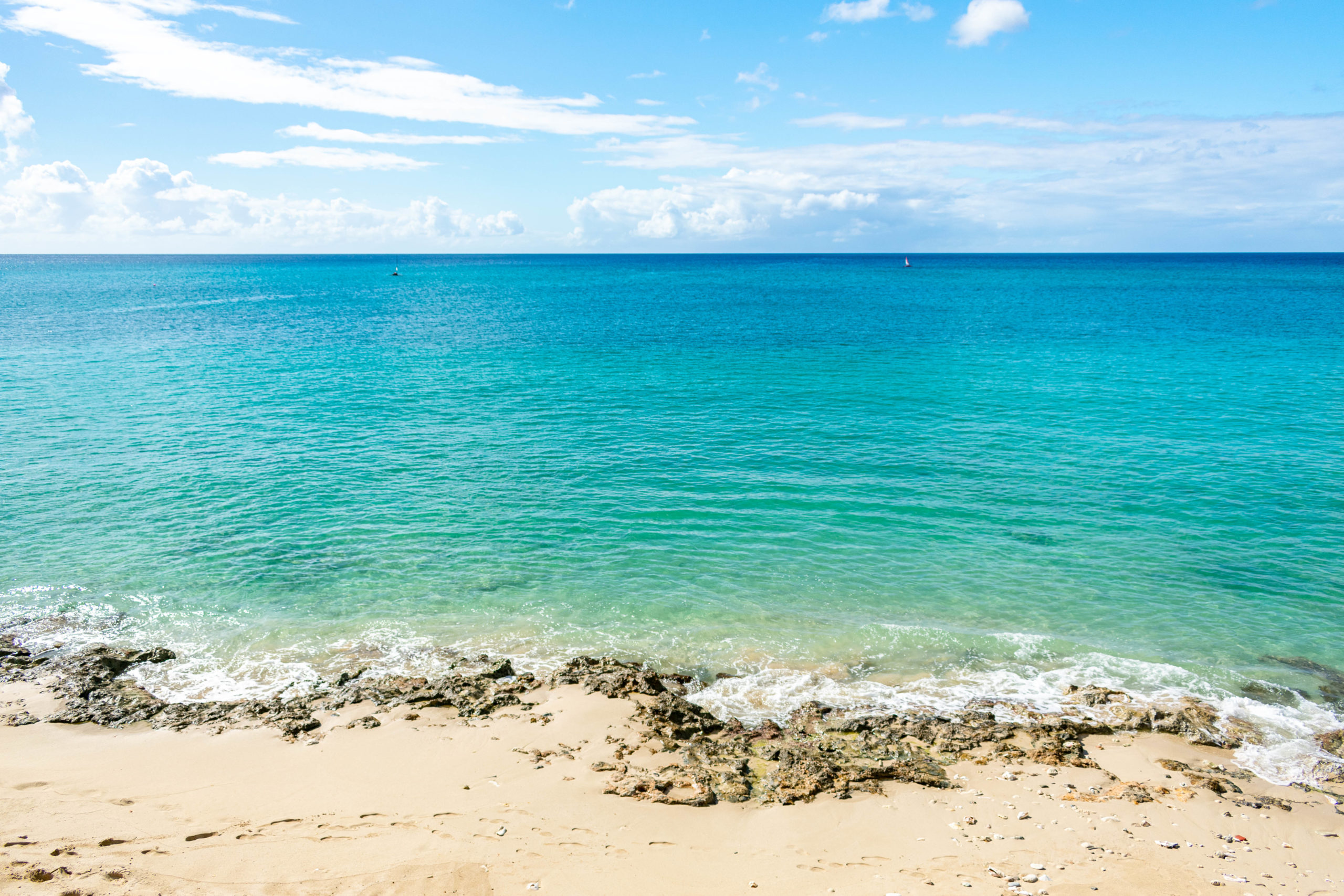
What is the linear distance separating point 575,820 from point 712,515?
13881 mm

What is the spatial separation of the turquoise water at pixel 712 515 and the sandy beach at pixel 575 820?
7.85ft

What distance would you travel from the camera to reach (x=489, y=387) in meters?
43.8

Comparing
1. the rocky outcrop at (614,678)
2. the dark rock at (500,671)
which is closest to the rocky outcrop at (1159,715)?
the rocky outcrop at (614,678)

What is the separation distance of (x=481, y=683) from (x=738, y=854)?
6.83m

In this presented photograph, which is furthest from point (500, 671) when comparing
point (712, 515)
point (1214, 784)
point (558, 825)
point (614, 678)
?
point (1214, 784)

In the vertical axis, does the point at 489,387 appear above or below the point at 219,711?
above

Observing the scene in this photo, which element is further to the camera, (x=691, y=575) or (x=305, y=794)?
(x=691, y=575)

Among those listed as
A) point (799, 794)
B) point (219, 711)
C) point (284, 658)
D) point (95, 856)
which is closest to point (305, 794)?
point (95, 856)

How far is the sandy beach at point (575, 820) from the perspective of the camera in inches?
385

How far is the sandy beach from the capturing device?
9781 mm

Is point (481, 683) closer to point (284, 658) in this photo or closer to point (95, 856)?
point (284, 658)

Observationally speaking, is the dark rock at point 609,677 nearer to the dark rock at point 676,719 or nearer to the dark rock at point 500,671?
the dark rock at point 676,719

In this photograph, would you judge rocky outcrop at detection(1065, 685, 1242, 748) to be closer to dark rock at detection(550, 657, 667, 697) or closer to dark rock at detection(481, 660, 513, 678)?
dark rock at detection(550, 657, 667, 697)

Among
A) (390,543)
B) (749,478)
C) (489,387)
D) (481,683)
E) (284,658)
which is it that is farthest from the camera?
(489,387)
